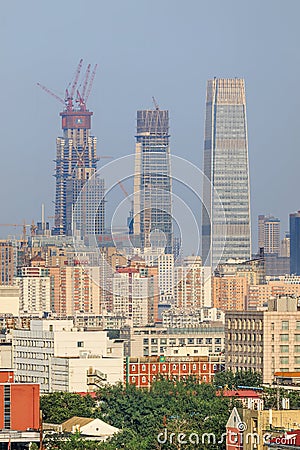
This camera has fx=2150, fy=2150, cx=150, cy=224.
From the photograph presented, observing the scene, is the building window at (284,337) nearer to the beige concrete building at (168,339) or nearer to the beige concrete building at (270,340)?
the beige concrete building at (270,340)

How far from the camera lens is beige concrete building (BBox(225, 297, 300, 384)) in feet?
293

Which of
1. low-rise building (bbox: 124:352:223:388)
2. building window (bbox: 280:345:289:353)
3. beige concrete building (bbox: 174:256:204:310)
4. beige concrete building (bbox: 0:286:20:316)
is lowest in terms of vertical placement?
low-rise building (bbox: 124:352:223:388)

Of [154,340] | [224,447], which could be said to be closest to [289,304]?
[154,340]

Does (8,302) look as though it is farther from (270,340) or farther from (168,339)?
(270,340)

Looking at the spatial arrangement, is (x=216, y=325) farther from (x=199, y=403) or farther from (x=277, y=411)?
(x=277, y=411)

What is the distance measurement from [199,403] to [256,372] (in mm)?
27151

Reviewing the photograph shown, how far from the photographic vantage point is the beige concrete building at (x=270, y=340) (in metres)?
89.4

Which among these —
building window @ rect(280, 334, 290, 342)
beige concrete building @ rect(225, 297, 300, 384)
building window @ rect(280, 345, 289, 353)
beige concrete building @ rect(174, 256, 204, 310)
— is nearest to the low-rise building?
beige concrete building @ rect(225, 297, 300, 384)

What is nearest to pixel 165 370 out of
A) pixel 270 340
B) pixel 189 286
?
pixel 270 340

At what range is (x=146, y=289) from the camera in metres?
186

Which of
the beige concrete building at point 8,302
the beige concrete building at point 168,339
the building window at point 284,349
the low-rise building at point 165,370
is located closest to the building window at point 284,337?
the building window at point 284,349

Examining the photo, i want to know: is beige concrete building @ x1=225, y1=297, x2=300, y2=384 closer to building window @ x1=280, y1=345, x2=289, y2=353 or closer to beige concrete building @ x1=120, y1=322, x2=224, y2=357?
building window @ x1=280, y1=345, x2=289, y2=353

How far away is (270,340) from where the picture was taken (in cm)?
9069

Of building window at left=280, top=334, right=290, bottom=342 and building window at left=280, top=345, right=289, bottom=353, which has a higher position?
building window at left=280, top=334, right=290, bottom=342
